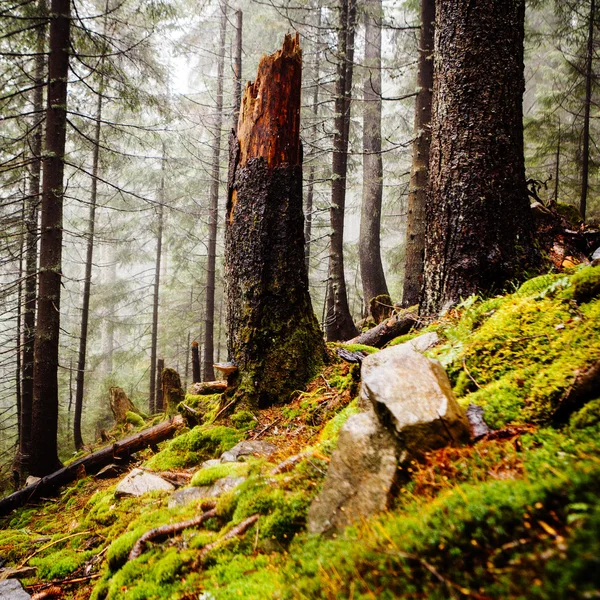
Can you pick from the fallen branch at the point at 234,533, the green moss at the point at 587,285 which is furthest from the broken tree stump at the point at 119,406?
the green moss at the point at 587,285

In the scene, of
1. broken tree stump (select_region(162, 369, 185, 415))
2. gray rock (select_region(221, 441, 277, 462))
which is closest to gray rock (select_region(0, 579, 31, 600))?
gray rock (select_region(221, 441, 277, 462))

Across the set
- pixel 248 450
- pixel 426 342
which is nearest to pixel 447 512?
pixel 426 342

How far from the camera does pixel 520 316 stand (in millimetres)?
2762

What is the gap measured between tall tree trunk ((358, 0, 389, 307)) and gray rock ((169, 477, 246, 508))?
33.3 ft

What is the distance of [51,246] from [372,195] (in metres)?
10.9

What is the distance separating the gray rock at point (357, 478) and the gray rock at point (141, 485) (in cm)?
239

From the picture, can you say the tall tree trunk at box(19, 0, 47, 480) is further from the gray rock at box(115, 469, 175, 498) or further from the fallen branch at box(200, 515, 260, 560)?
the fallen branch at box(200, 515, 260, 560)

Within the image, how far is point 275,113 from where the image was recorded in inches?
187

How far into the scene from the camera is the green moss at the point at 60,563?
3.00m

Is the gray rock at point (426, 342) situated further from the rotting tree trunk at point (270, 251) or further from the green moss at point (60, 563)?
the green moss at point (60, 563)

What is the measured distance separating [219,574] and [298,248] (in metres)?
3.56

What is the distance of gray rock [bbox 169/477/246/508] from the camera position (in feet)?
8.93

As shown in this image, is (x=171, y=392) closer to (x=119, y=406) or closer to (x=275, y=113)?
(x=119, y=406)

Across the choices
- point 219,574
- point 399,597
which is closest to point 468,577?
point 399,597
